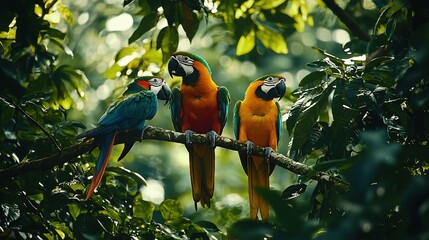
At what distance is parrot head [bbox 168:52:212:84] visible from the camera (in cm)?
326

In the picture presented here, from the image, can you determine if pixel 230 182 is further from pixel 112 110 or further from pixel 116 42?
pixel 112 110

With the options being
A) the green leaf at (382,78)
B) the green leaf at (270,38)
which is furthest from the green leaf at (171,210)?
the green leaf at (270,38)

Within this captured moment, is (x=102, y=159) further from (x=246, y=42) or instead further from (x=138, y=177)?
(x=246, y=42)

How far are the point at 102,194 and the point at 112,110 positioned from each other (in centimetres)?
39

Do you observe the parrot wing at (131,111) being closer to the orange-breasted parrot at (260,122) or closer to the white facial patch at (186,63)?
the white facial patch at (186,63)

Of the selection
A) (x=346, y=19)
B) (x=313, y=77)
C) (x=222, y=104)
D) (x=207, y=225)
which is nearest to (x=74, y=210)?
(x=207, y=225)

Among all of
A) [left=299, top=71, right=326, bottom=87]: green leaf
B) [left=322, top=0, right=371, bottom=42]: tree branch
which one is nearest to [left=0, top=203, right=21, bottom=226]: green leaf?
[left=299, top=71, right=326, bottom=87]: green leaf

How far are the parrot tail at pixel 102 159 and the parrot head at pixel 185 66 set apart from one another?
22.4 inches

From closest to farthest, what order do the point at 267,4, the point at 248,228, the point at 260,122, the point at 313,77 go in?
the point at 248,228 < the point at 313,77 < the point at 260,122 < the point at 267,4

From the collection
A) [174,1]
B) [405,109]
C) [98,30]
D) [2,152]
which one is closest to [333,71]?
[405,109]

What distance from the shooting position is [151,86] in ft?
10.9

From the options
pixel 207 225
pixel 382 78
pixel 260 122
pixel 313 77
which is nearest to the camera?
pixel 382 78

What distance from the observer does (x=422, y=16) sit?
2.50 meters

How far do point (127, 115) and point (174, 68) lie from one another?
47cm
